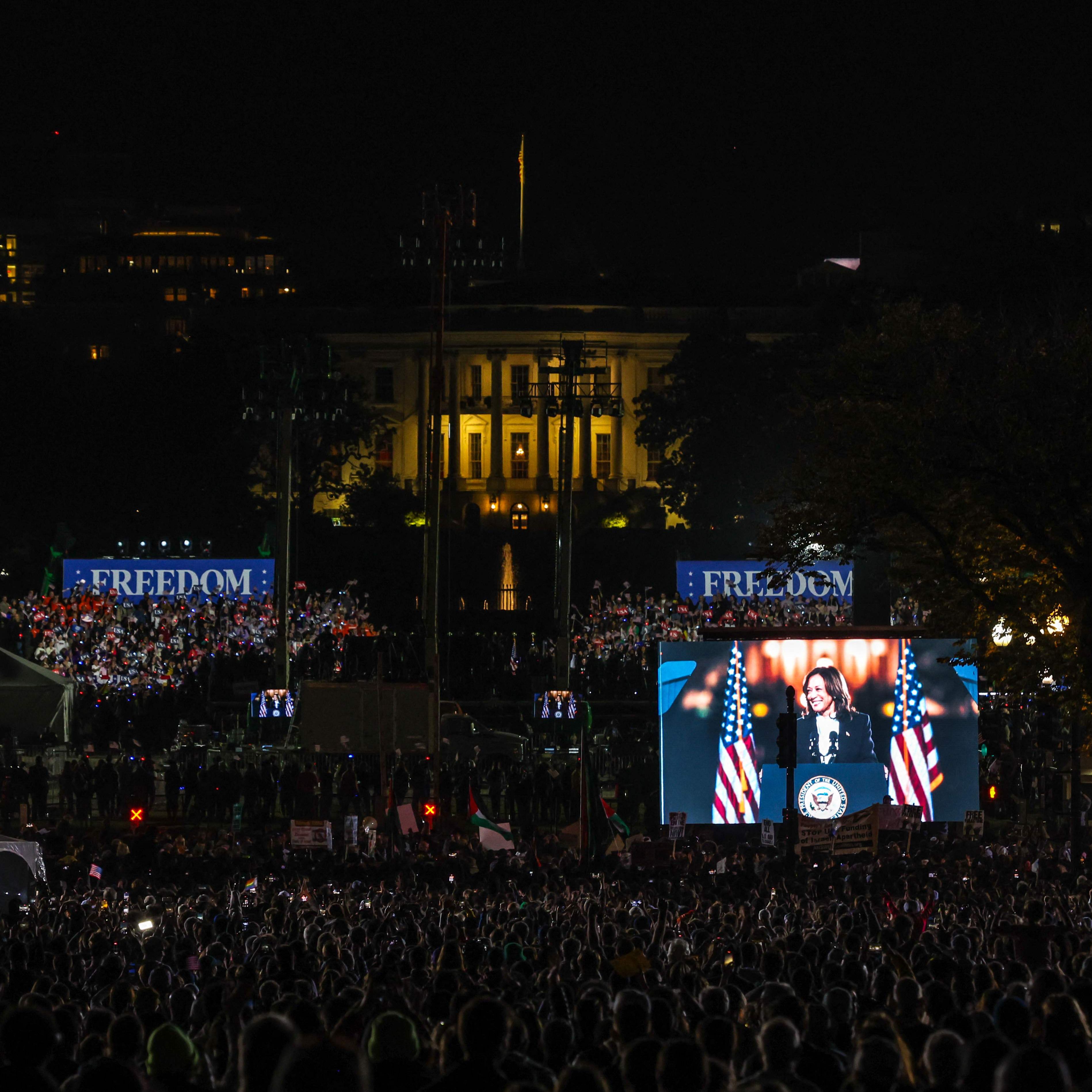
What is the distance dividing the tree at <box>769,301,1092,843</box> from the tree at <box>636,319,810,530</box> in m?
42.1

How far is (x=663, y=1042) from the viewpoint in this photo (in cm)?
512

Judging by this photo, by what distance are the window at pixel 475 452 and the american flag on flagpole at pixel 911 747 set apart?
7487 centimetres

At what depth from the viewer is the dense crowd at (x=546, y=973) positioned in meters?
5.02

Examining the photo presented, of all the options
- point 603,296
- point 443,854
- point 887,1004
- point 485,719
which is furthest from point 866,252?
point 887,1004

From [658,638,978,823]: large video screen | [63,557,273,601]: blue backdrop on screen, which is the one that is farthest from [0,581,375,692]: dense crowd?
[658,638,978,823]: large video screen

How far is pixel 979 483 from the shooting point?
17141 millimetres

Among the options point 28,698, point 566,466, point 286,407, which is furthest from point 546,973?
point 566,466

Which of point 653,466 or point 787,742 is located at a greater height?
point 653,466

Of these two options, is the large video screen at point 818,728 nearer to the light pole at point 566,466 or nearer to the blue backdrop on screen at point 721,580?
the light pole at point 566,466

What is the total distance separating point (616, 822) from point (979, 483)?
27.2 ft

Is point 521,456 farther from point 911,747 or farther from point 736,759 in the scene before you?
point 736,759

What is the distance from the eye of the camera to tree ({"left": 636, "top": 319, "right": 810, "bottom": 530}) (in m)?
66.1

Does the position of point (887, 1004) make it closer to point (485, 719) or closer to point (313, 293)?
point (485, 719)

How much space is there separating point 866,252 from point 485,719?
81.2m
